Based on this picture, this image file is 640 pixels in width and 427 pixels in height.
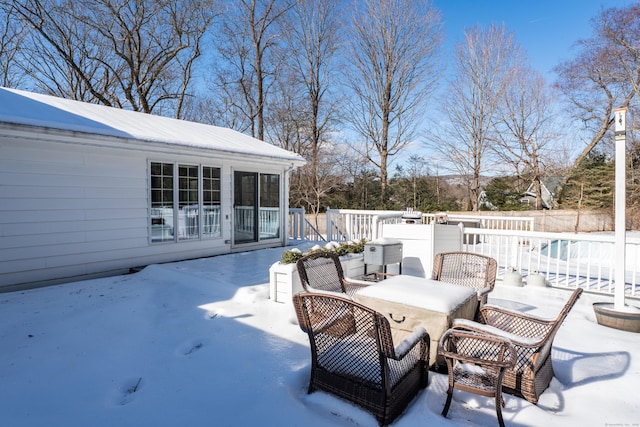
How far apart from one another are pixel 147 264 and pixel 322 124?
12647 mm

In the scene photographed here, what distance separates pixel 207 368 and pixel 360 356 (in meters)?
1.36

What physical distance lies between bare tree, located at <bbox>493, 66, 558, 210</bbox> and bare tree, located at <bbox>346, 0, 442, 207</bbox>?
4.56 m

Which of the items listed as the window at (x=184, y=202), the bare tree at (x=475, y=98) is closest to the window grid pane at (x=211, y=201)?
the window at (x=184, y=202)

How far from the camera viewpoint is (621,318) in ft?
11.8

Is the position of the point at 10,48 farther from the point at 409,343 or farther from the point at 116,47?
the point at 409,343

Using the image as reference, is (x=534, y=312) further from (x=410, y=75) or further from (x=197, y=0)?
(x=197, y=0)

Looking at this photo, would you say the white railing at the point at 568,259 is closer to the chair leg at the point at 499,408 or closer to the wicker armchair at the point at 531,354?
the wicker armchair at the point at 531,354

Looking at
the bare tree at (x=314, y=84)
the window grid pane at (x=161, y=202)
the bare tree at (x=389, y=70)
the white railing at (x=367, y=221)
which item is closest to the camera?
the window grid pane at (x=161, y=202)

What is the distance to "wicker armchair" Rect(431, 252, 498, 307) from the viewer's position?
3.51m

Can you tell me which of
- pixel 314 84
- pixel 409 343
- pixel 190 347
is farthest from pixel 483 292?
pixel 314 84

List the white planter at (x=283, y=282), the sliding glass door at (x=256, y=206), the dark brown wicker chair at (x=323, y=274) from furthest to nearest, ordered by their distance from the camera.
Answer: the sliding glass door at (x=256, y=206) < the white planter at (x=283, y=282) < the dark brown wicker chair at (x=323, y=274)

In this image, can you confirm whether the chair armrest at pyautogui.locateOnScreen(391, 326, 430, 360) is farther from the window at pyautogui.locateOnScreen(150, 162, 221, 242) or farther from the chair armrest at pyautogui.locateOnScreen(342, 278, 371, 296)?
the window at pyautogui.locateOnScreen(150, 162, 221, 242)

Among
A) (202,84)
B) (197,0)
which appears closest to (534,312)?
(197,0)

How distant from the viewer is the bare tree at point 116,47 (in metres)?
13.9
